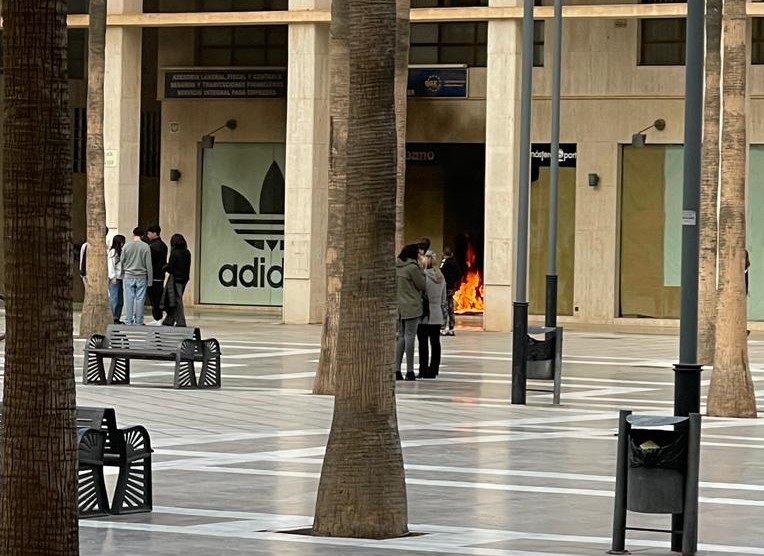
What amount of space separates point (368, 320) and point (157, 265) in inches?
964

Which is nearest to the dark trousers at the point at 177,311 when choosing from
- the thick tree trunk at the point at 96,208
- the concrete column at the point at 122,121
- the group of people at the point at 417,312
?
the thick tree trunk at the point at 96,208

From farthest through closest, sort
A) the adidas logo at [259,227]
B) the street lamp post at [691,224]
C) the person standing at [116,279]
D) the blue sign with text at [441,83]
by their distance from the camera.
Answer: the adidas logo at [259,227]
the blue sign with text at [441,83]
the person standing at [116,279]
the street lamp post at [691,224]

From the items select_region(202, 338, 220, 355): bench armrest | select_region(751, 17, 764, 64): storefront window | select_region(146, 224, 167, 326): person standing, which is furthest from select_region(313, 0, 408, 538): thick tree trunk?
select_region(751, 17, 764, 64): storefront window

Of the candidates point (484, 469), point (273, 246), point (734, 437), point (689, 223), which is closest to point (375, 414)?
point (689, 223)

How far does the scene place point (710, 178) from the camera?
1111 inches

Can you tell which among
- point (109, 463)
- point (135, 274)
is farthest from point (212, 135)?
point (109, 463)

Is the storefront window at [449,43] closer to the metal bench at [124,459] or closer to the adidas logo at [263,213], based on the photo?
the adidas logo at [263,213]

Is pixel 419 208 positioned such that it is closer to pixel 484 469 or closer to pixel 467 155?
pixel 467 155

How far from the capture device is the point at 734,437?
18.2 metres

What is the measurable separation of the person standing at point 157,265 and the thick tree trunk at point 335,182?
13.4m

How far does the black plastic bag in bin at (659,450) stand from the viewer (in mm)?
10602

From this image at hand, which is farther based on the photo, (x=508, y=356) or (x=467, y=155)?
(x=467, y=155)

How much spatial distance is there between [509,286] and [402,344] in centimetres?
1321

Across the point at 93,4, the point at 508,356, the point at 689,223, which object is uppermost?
the point at 93,4
